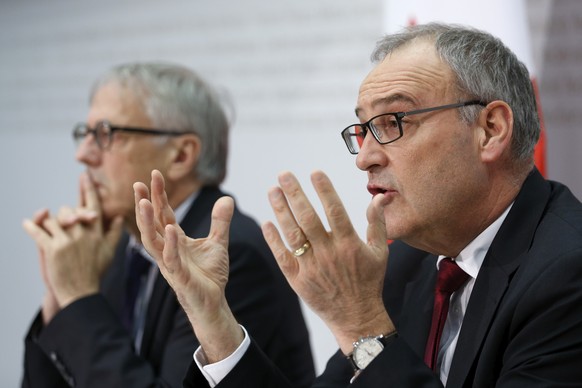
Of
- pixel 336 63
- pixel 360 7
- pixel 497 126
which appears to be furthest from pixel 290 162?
pixel 497 126

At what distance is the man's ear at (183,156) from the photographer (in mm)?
2635

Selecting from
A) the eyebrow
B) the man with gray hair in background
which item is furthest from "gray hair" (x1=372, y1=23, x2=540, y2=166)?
the man with gray hair in background

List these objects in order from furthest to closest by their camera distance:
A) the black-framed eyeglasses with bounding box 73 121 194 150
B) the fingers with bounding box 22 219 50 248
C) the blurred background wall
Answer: the blurred background wall < the black-framed eyeglasses with bounding box 73 121 194 150 < the fingers with bounding box 22 219 50 248

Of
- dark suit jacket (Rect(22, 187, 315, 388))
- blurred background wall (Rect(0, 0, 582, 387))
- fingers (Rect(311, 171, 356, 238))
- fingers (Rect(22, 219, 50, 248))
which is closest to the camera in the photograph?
fingers (Rect(311, 171, 356, 238))

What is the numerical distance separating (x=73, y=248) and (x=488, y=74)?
137 centimetres

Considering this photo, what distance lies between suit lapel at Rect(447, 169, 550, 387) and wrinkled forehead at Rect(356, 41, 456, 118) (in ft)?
0.90

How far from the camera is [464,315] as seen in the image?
1621mm

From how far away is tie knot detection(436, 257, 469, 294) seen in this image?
1705 mm

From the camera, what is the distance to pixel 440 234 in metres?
1.72

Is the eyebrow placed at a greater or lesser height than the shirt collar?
greater

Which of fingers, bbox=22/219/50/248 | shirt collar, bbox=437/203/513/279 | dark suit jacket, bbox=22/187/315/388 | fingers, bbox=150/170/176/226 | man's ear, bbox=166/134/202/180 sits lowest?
dark suit jacket, bbox=22/187/315/388

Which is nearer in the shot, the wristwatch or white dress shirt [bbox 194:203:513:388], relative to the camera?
the wristwatch

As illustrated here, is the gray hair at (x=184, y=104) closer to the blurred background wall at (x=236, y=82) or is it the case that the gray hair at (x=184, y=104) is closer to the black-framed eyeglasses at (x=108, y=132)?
the black-framed eyeglasses at (x=108, y=132)

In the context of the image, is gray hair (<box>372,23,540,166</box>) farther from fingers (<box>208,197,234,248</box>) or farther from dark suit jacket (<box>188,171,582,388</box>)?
Result: fingers (<box>208,197,234,248</box>)
